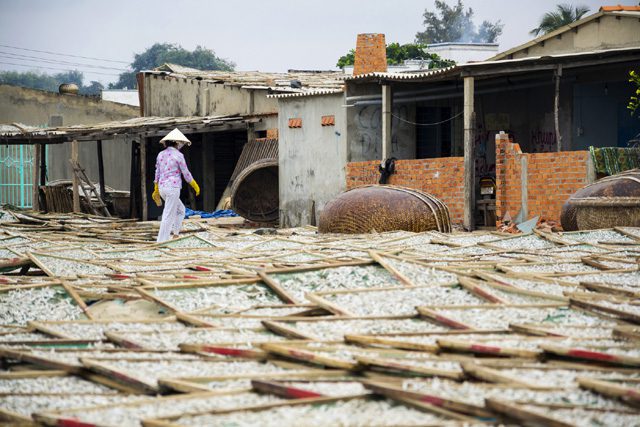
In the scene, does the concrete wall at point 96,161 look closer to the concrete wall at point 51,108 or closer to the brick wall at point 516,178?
the concrete wall at point 51,108

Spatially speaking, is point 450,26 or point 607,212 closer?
point 607,212

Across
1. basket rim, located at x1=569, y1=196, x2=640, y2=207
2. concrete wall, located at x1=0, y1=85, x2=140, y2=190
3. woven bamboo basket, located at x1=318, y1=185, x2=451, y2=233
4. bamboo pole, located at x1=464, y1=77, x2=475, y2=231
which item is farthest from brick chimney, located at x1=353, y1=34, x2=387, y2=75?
concrete wall, located at x1=0, y1=85, x2=140, y2=190

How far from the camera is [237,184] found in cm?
2256

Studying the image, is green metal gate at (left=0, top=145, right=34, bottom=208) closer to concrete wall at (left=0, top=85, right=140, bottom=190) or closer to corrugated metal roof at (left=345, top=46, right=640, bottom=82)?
concrete wall at (left=0, top=85, right=140, bottom=190)

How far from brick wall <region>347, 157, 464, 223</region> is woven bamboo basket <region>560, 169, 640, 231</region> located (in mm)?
3556

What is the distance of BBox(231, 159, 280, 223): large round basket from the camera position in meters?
23.0

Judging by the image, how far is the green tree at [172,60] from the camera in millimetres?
88312

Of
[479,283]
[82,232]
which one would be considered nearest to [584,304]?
[479,283]

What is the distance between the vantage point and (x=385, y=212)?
15.0 meters

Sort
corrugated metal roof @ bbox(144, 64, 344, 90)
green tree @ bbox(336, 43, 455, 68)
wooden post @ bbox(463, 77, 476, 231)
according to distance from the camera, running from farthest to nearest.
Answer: green tree @ bbox(336, 43, 455, 68) → corrugated metal roof @ bbox(144, 64, 344, 90) → wooden post @ bbox(463, 77, 476, 231)

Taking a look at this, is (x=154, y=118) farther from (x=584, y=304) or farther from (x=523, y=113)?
(x=584, y=304)

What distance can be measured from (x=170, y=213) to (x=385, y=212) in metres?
3.25

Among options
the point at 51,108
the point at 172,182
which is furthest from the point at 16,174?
the point at 172,182

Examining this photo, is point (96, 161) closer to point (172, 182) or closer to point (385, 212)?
point (172, 182)
